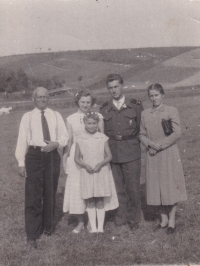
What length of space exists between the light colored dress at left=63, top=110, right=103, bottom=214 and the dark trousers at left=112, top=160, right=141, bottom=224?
56 cm

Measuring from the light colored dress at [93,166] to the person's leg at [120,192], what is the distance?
22 centimetres

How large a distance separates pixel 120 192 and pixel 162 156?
2.72ft

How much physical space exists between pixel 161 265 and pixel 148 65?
23.7 meters

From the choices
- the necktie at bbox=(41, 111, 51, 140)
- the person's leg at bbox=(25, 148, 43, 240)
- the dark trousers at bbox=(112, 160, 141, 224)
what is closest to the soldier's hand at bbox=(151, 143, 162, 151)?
the dark trousers at bbox=(112, 160, 141, 224)

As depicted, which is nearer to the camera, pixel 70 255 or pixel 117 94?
pixel 70 255

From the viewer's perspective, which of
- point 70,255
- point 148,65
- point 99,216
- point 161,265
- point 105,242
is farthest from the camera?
point 148,65

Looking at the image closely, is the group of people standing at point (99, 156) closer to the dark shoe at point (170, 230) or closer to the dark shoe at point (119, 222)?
the dark shoe at point (170, 230)

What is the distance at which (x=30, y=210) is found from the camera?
4426 millimetres

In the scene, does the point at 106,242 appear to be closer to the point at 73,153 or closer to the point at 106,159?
the point at 106,159

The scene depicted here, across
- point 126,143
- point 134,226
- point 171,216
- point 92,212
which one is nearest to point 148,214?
point 134,226

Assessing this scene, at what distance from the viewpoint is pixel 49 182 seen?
4.50 m

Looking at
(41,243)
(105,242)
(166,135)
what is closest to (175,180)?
(166,135)

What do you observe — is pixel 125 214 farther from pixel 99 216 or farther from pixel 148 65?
pixel 148 65

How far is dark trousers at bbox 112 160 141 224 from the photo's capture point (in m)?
4.70
